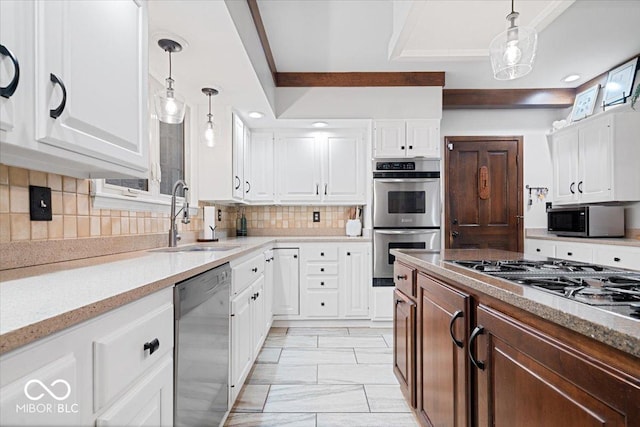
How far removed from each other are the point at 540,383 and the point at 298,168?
3265 millimetres

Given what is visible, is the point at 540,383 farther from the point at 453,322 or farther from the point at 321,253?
the point at 321,253

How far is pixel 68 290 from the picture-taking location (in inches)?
32.8

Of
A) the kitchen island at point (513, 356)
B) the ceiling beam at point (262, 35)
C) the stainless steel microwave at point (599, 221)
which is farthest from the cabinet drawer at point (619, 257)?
the ceiling beam at point (262, 35)

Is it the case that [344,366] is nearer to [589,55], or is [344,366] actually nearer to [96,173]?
[96,173]

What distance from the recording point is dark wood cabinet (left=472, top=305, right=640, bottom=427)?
596 mm

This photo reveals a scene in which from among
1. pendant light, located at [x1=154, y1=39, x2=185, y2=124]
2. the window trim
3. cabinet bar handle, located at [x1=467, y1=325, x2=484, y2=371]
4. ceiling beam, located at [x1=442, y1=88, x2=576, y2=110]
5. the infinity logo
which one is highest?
ceiling beam, located at [x1=442, y1=88, x2=576, y2=110]

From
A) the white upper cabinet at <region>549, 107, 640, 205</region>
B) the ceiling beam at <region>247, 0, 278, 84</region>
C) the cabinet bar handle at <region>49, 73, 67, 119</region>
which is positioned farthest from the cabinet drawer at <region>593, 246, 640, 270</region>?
the cabinet bar handle at <region>49, 73, 67, 119</region>

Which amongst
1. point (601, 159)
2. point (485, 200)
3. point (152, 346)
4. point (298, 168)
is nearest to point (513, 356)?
point (152, 346)

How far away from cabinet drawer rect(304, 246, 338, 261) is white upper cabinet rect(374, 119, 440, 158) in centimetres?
111

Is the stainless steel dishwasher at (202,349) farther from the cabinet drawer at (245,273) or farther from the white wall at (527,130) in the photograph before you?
the white wall at (527,130)

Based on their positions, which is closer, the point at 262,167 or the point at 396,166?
the point at 396,166

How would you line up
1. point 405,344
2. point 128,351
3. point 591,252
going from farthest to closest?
1. point 591,252
2. point 405,344
3. point 128,351

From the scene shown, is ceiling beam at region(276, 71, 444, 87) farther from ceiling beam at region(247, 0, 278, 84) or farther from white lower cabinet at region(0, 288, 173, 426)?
white lower cabinet at region(0, 288, 173, 426)

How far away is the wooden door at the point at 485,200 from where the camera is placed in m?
4.22
